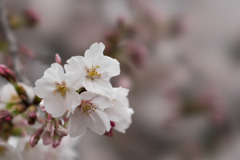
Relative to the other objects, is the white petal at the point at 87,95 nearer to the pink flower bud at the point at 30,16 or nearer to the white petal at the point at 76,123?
the white petal at the point at 76,123

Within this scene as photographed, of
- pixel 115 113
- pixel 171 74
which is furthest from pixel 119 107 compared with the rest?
pixel 171 74

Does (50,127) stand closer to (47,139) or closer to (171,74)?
(47,139)

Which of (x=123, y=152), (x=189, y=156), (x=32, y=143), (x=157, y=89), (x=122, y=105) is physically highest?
(x=157, y=89)

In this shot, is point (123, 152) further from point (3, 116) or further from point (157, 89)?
point (3, 116)

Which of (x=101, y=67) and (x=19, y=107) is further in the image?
(x=19, y=107)

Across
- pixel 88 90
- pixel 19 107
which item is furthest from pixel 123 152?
pixel 88 90

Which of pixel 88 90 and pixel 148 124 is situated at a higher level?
pixel 148 124

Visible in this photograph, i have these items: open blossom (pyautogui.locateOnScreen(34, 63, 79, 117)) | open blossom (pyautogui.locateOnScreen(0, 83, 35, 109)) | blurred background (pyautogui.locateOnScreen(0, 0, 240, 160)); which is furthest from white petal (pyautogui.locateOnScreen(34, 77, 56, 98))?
blurred background (pyautogui.locateOnScreen(0, 0, 240, 160))
